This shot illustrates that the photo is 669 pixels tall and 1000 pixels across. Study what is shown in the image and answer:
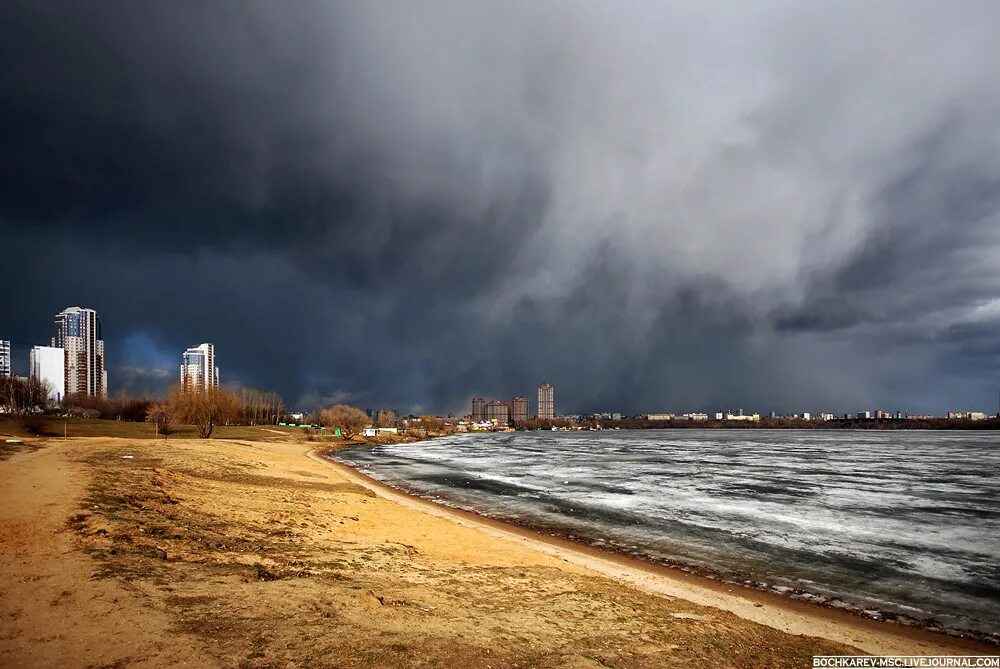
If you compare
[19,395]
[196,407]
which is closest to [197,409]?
[196,407]

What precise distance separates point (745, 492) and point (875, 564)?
792 inches

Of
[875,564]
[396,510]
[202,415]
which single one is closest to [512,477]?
[396,510]

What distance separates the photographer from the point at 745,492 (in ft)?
124

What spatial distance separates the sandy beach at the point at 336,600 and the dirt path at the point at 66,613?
3 centimetres

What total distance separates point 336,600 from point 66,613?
4030 mm

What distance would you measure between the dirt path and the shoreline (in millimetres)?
10986

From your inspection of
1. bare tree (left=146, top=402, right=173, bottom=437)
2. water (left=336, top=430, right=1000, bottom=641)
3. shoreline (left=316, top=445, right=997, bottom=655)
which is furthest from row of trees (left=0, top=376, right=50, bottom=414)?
shoreline (left=316, top=445, right=997, bottom=655)

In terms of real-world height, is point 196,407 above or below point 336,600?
below

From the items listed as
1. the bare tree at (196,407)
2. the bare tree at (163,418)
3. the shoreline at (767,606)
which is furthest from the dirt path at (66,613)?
the bare tree at (163,418)

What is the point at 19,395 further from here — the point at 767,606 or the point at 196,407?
the point at 767,606

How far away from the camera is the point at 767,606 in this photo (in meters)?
13.3

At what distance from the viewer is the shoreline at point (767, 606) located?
1134 centimetres

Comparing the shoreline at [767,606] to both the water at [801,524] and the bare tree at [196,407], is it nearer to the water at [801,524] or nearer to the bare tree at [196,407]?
the water at [801,524]

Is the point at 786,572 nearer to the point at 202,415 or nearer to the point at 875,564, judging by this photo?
the point at 875,564
